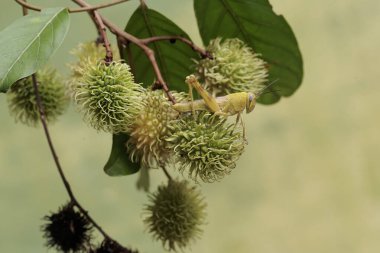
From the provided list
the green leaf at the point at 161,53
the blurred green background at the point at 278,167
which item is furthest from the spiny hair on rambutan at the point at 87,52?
the blurred green background at the point at 278,167

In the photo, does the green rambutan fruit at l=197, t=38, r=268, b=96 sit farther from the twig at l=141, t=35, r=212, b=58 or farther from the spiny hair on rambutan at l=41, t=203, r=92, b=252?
the spiny hair on rambutan at l=41, t=203, r=92, b=252

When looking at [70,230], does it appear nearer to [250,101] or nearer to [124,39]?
[124,39]

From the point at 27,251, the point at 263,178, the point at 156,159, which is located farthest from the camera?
the point at 263,178

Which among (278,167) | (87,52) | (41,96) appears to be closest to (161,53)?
(87,52)

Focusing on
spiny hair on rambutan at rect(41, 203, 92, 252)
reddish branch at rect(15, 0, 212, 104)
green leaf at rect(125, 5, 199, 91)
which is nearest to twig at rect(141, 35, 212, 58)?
reddish branch at rect(15, 0, 212, 104)

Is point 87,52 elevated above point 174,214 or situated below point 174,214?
above

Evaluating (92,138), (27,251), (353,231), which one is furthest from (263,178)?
(27,251)

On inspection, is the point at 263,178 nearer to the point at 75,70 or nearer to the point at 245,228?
the point at 245,228
